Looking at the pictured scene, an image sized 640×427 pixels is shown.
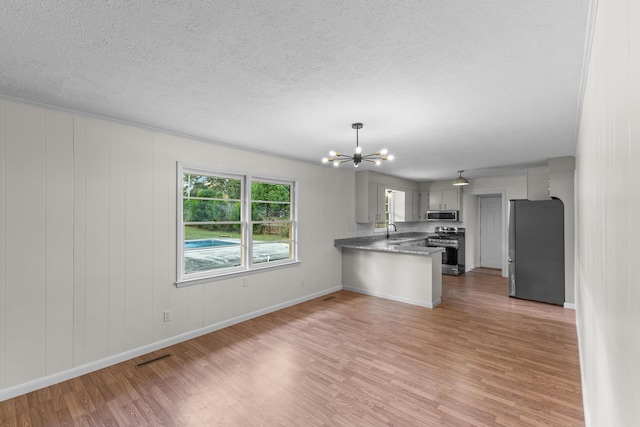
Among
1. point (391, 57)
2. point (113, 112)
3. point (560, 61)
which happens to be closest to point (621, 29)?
point (391, 57)

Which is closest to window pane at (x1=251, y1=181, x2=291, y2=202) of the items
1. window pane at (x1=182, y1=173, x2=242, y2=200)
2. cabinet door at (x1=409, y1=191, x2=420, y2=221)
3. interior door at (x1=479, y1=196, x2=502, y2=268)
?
window pane at (x1=182, y1=173, x2=242, y2=200)

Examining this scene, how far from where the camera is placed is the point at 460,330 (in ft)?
12.6

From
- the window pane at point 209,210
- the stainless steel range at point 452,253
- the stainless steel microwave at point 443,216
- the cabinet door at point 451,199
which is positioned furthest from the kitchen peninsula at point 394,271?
the cabinet door at point 451,199

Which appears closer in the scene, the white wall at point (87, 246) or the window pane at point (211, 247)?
the white wall at point (87, 246)

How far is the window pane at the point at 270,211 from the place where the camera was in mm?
4516

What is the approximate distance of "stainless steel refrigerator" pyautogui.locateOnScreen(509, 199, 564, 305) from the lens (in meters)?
4.81

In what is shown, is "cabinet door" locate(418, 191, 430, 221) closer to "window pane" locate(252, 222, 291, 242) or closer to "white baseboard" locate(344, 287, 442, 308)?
"white baseboard" locate(344, 287, 442, 308)

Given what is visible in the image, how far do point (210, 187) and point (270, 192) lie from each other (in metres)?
1.03

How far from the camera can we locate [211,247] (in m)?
3.98

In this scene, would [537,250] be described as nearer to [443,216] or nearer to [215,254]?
[443,216]

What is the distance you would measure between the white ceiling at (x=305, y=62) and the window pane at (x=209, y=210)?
966mm

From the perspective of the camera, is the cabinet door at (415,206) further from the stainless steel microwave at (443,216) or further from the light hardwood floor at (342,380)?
the light hardwood floor at (342,380)

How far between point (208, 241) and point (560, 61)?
3.96m

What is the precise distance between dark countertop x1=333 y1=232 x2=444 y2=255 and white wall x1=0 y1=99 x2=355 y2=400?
2.63 m
